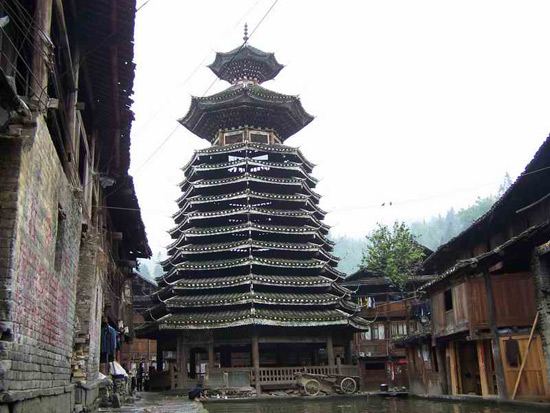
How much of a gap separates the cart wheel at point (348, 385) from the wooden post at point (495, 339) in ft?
41.7

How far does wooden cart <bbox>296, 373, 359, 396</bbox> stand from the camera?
29850 millimetres

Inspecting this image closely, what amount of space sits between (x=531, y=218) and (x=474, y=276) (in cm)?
342

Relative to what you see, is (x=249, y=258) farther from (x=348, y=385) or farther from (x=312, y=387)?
(x=348, y=385)

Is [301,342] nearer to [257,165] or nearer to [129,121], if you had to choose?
[257,165]

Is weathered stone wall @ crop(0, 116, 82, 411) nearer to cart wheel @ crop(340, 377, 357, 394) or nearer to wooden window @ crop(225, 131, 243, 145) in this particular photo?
cart wheel @ crop(340, 377, 357, 394)

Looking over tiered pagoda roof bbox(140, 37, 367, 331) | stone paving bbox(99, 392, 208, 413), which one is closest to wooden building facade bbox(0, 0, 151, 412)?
stone paving bbox(99, 392, 208, 413)

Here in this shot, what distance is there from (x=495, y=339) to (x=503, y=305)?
1.18 m

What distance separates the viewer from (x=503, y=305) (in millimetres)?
19328

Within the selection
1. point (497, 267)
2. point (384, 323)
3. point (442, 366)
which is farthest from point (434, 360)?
point (384, 323)

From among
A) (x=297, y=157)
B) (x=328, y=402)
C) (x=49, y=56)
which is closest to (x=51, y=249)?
(x=49, y=56)

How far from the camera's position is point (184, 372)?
31.9 meters

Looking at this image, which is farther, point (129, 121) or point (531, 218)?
point (531, 218)

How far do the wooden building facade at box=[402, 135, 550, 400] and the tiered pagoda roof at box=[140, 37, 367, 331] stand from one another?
9130 mm

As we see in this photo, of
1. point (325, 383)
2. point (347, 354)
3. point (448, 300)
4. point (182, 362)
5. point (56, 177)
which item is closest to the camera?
point (56, 177)
